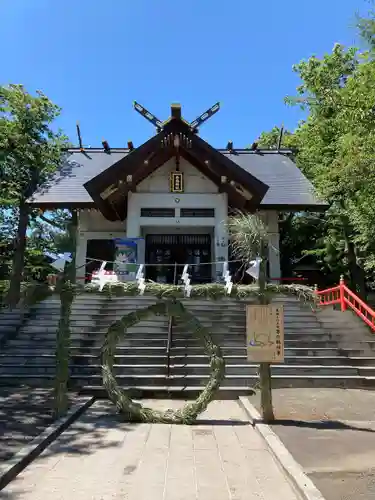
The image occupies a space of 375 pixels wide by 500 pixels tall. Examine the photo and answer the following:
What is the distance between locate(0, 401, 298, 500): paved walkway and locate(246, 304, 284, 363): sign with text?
4.00 feet

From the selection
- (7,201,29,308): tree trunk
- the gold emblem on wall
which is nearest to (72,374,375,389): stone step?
the gold emblem on wall

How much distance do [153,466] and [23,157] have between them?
790 inches

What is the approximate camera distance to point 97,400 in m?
9.31

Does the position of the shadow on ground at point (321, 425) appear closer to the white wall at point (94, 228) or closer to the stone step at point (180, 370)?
the stone step at point (180, 370)

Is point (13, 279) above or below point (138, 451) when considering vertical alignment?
above

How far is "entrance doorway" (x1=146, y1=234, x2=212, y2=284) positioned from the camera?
18000mm

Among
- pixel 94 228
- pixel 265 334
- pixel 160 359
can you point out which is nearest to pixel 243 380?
pixel 160 359

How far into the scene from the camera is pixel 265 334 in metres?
7.34

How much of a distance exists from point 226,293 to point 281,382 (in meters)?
3.52

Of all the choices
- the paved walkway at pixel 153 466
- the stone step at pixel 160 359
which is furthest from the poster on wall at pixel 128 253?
the paved walkway at pixel 153 466

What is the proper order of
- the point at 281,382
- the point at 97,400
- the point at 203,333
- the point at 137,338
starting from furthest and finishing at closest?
the point at 137,338
the point at 281,382
the point at 97,400
the point at 203,333

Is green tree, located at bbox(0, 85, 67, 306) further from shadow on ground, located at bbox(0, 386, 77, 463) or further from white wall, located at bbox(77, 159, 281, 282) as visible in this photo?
shadow on ground, located at bbox(0, 386, 77, 463)

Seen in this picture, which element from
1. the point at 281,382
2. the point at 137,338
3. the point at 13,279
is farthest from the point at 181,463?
the point at 13,279

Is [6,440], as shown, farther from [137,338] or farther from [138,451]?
[137,338]
